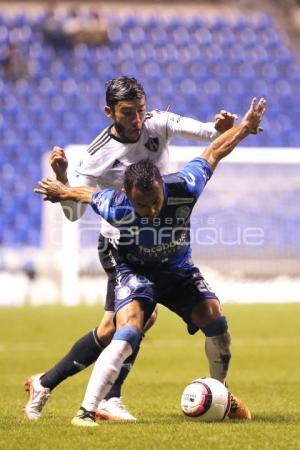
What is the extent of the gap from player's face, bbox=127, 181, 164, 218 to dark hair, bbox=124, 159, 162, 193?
0.02m

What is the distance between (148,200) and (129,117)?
903 mm

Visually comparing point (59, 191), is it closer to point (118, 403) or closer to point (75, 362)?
point (75, 362)

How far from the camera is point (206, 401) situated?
236 inches

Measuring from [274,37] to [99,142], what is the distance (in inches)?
788

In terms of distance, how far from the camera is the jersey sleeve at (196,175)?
588 cm

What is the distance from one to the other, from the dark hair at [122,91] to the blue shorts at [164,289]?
1.00m

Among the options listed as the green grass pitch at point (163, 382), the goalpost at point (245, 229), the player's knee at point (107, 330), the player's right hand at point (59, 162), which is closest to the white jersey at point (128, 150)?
the player's right hand at point (59, 162)

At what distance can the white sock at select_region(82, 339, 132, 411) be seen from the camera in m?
5.58

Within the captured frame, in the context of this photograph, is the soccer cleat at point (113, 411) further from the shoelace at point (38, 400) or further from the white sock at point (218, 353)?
the white sock at point (218, 353)

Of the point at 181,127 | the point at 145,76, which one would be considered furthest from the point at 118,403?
the point at 145,76

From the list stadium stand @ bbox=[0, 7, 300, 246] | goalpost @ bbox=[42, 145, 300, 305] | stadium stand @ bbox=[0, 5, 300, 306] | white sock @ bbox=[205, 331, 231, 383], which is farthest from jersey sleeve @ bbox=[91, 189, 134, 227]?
stadium stand @ bbox=[0, 7, 300, 246]

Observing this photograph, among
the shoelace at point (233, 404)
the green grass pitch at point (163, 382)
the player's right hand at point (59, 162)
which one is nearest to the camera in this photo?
the green grass pitch at point (163, 382)

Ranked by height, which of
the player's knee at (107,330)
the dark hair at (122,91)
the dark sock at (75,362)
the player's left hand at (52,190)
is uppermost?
the dark hair at (122,91)

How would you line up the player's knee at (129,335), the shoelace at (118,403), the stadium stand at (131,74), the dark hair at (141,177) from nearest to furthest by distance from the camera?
the dark hair at (141,177) → the player's knee at (129,335) → the shoelace at (118,403) → the stadium stand at (131,74)
